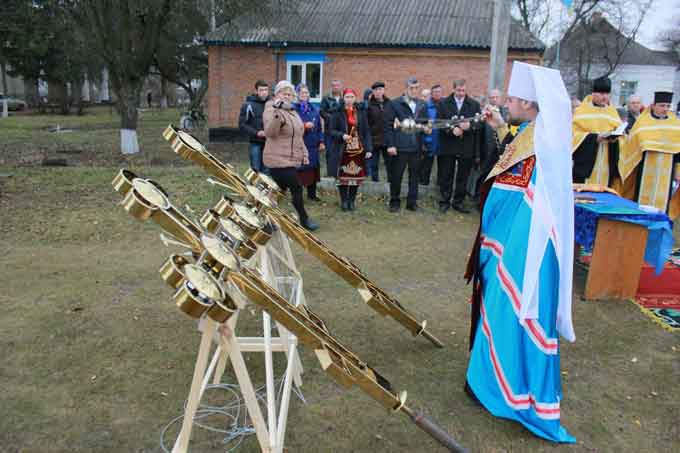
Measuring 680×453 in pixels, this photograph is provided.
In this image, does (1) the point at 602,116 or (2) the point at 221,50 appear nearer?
(1) the point at 602,116

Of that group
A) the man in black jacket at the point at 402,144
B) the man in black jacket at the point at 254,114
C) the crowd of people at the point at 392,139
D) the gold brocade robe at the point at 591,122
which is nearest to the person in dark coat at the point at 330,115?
the crowd of people at the point at 392,139

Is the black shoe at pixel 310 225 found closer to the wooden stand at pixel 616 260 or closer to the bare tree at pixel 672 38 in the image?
the wooden stand at pixel 616 260

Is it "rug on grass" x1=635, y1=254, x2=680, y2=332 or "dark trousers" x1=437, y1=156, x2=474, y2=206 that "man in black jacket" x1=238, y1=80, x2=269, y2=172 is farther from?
"rug on grass" x1=635, y1=254, x2=680, y2=332

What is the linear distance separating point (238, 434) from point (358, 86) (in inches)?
635

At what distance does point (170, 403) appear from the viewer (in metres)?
3.31

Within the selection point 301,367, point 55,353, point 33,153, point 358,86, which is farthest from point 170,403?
point 358,86

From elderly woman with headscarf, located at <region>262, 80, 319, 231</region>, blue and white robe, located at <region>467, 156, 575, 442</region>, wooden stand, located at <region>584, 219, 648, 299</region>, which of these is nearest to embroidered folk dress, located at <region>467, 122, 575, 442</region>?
blue and white robe, located at <region>467, 156, 575, 442</region>

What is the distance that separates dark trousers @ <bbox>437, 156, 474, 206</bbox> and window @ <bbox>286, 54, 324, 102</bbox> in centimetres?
1050

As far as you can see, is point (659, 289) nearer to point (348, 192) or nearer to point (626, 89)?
point (348, 192)

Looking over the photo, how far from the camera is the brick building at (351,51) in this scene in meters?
17.6

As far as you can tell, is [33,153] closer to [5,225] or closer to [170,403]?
[5,225]

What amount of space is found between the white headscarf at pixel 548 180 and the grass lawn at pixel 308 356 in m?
1.01

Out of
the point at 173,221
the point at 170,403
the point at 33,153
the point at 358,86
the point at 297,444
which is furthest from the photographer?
the point at 358,86

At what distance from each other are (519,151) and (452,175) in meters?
5.69
